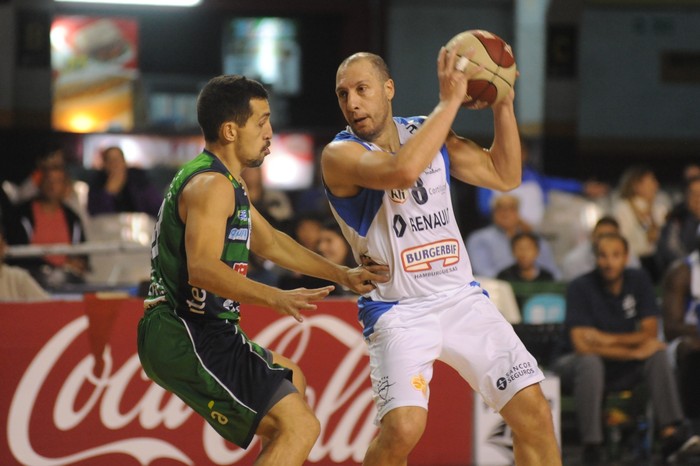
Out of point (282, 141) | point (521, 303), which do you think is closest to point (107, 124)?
point (282, 141)

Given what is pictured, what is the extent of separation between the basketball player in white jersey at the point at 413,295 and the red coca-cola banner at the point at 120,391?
225cm

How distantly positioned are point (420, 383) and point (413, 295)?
396 millimetres

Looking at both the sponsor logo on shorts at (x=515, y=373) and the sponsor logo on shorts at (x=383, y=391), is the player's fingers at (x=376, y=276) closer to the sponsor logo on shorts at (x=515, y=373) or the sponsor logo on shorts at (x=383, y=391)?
the sponsor logo on shorts at (x=383, y=391)

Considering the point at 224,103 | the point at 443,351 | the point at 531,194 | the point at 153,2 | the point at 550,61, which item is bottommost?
the point at 443,351

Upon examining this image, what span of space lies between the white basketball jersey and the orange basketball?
1.08 feet

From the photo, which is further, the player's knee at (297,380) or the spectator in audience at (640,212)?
the spectator in audience at (640,212)

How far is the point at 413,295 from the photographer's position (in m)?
5.07

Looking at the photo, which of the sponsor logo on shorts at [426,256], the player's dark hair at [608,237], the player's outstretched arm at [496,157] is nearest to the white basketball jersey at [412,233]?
the sponsor logo on shorts at [426,256]

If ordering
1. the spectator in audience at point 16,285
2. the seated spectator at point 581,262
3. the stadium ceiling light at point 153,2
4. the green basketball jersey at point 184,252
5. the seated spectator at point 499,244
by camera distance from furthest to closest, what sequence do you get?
1. the stadium ceiling light at point 153,2
2. the seated spectator at point 499,244
3. the seated spectator at point 581,262
4. the spectator in audience at point 16,285
5. the green basketball jersey at point 184,252

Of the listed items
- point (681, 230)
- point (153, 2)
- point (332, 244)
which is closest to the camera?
point (332, 244)

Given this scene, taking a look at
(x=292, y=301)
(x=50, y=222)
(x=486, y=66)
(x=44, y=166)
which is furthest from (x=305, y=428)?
(x=44, y=166)

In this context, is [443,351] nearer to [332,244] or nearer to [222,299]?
[222,299]

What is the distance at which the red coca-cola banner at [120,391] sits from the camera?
7.01 m

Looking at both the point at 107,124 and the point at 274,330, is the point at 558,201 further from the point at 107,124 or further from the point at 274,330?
the point at 107,124
